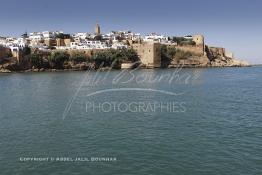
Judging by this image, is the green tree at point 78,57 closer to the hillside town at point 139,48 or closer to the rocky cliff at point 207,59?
the hillside town at point 139,48

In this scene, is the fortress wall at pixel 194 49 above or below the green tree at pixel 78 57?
above

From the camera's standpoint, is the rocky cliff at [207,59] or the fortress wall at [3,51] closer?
the fortress wall at [3,51]

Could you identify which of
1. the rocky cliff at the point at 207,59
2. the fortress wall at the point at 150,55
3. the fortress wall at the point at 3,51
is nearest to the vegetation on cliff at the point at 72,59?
the fortress wall at the point at 150,55

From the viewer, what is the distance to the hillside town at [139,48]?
71.9m

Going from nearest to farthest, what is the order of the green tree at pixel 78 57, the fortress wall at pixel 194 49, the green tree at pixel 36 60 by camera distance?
the green tree at pixel 36 60
the green tree at pixel 78 57
the fortress wall at pixel 194 49

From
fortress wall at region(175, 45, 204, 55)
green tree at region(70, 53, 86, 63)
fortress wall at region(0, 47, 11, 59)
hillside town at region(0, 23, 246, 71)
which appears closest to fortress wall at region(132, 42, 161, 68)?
hillside town at region(0, 23, 246, 71)

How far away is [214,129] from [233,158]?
12.9 feet

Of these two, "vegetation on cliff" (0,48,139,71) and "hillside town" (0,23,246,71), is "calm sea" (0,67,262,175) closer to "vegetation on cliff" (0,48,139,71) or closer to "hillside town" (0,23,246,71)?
"vegetation on cliff" (0,48,139,71)

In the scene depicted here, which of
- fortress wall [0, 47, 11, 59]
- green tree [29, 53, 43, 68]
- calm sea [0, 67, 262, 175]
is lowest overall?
calm sea [0, 67, 262, 175]

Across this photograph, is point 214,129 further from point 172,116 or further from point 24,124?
point 24,124

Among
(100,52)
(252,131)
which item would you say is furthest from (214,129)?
(100,52)

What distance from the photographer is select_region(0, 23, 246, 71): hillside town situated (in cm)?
7194

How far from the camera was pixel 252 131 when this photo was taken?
14539 mm

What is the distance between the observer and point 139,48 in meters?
75.2
